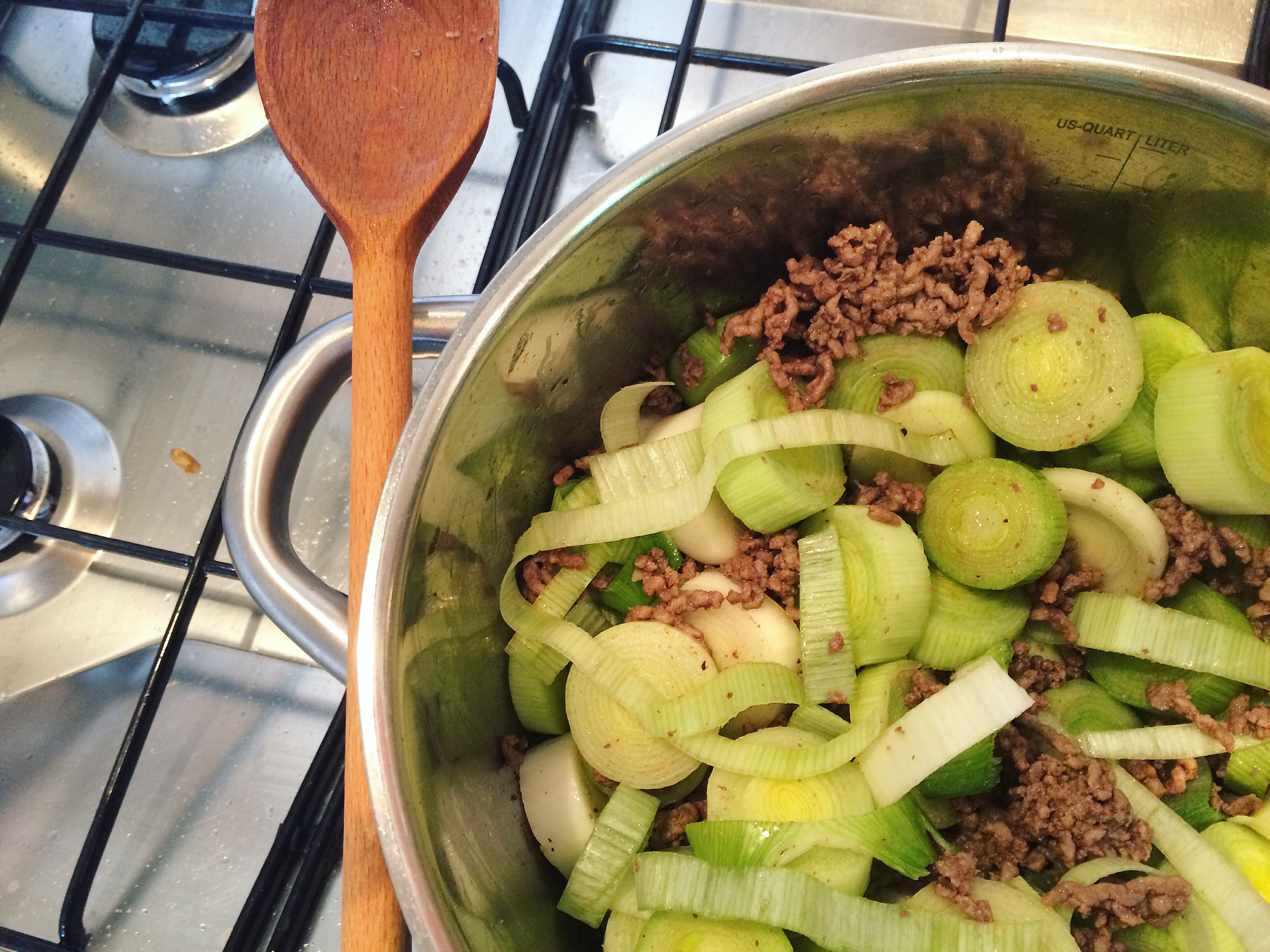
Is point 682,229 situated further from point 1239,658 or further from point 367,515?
point 1239,658

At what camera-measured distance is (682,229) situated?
0.93 m

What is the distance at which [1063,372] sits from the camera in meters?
0.93

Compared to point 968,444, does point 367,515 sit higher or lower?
lower

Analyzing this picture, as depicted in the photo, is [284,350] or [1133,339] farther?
[284,350]

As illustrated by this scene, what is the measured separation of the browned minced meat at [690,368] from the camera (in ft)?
3.47

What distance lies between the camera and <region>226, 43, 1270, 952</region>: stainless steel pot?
77cm

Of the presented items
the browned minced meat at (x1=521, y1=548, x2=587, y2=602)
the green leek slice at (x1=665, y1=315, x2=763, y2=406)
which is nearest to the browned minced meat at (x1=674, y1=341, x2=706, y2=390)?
the green leek slice at (x1=665, y1=315, x2=763, y2=406)

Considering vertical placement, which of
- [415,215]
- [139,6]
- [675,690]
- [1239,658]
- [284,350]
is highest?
[139,6]

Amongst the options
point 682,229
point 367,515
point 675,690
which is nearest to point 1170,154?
point 682,229

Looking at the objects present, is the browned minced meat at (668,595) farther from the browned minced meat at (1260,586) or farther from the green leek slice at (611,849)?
the browned minced meat at (1260,586)

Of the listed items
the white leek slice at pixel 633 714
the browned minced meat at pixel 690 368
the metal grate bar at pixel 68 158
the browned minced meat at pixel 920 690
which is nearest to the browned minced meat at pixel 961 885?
the browned minced meat at pixel 920 690

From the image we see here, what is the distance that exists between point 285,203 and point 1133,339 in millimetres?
1259

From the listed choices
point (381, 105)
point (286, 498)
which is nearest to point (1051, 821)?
point (286, 498)

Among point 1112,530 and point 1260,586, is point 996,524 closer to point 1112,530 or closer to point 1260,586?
point 1112,530
